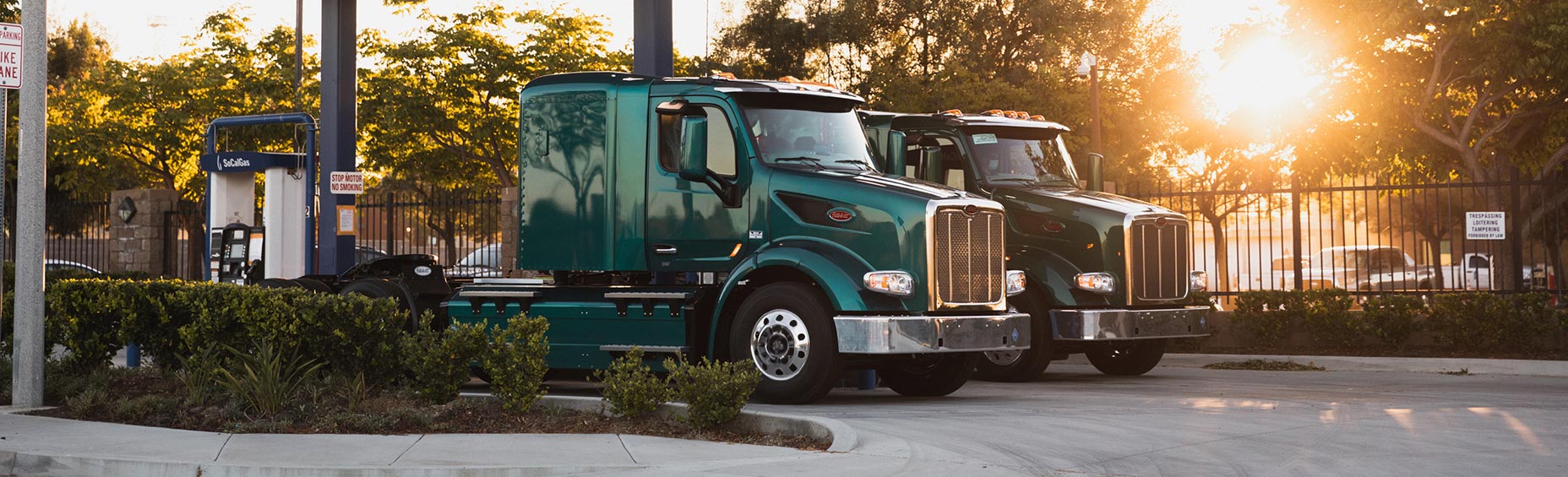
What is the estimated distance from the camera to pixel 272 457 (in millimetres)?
8469

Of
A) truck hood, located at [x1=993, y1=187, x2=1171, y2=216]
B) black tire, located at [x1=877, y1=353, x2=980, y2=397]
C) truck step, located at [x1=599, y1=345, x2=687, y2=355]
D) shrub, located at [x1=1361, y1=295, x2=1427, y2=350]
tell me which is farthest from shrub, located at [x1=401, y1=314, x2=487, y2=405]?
shrub, located at [x1=1361, y1=295, x2=1427, y2=350]

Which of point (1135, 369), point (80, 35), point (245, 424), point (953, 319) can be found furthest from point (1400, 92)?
point (80, 35)

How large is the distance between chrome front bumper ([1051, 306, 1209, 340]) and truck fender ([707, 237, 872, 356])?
3.07 metres

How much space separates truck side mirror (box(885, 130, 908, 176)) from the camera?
13.5 meters

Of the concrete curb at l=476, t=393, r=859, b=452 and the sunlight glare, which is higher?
the sunlight glare

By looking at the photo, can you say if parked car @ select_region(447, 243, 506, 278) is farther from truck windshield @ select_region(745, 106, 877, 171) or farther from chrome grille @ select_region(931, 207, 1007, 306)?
chrome grille @ select_region(931, 207, 1007, 306)

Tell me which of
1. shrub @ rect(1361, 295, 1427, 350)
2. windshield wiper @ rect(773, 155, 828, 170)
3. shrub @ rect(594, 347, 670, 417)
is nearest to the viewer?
shrub @ rect(594, 347, 670, 417)

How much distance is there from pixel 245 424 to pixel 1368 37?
17085 millimetres

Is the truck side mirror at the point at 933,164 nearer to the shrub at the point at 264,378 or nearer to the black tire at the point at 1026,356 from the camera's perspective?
the black tire at the point at 1026,356

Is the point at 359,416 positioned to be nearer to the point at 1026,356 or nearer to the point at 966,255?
the point at 966,255

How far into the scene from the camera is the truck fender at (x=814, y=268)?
450 inches

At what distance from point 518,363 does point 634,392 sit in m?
0.92

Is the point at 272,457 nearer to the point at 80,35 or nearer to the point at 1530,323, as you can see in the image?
the point at 1530,323

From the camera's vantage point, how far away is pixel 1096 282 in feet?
46.0
